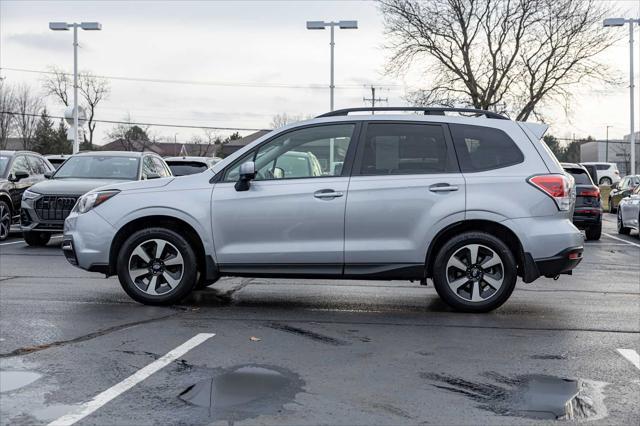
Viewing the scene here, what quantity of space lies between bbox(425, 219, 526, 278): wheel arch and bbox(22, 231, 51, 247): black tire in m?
9.25

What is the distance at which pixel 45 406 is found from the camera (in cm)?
434

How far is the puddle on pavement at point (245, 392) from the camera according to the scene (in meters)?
4.26

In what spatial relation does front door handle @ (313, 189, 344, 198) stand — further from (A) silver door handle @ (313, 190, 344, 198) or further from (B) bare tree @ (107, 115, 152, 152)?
(B) bare tree @ (107, 115, 152, 152)

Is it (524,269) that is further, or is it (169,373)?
(524,269)

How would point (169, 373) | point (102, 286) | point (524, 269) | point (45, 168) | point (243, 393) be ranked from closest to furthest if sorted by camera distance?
point (243, 393)
point (169, 373)
point (524, 269)
point (102, 286)
point (45, 168)

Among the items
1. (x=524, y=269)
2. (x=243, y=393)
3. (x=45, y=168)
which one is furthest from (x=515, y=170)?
(x=45, y=168)

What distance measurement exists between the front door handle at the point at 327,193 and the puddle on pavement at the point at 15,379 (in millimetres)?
3150

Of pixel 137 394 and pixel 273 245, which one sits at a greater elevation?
pixel 273 245

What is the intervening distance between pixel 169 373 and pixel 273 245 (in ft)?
8.19

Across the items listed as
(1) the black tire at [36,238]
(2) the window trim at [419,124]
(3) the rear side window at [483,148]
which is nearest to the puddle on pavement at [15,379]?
(2) the window trim at [419,124]

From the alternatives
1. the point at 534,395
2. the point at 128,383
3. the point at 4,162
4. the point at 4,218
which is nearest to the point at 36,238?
the point at 4,218

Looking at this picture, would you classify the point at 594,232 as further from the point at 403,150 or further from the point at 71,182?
the point at 403,150

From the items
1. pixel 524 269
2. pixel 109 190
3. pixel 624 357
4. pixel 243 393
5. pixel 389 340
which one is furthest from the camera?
pixel 109 190

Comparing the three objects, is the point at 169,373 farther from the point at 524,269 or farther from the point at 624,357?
the point at 524,269
